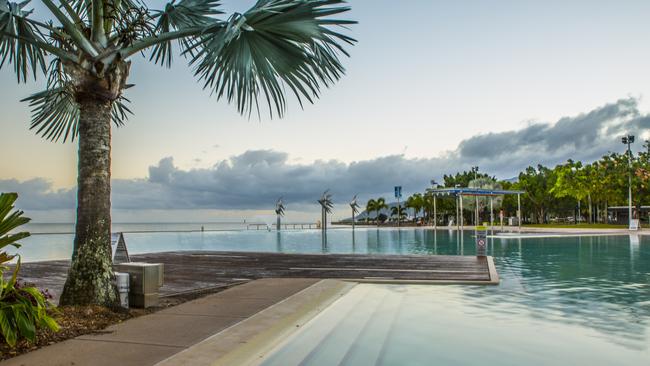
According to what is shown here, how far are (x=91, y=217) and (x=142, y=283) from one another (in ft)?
4.15

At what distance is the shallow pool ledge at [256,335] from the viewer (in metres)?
4.88

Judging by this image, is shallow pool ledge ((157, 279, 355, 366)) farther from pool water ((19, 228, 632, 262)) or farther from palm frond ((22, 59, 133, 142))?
pool water ((19, 228, 632, 262))

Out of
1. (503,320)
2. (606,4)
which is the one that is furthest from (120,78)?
(606,4)

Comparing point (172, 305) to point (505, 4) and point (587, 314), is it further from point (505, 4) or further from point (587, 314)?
point (505, 4)

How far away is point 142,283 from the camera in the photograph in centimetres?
739

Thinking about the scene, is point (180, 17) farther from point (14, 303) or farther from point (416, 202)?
point (416, 202)

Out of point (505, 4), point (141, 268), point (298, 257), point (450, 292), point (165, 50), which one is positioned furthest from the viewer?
point (298, 257)

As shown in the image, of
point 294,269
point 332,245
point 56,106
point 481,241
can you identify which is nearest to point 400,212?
point 332,245

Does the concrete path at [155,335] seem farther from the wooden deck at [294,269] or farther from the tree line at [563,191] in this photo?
the tree line at [563,191]

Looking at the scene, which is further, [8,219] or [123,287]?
[123,287]

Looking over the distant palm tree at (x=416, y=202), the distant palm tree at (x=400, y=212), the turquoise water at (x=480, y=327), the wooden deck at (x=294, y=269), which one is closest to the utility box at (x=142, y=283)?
the wooden deck at (x=294, y=269)

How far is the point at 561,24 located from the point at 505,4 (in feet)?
12.0

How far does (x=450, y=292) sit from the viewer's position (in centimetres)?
990

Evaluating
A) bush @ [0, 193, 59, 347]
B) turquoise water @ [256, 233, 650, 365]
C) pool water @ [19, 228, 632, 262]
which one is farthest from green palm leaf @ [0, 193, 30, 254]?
pool water @ [19, 228, 632, 262]
